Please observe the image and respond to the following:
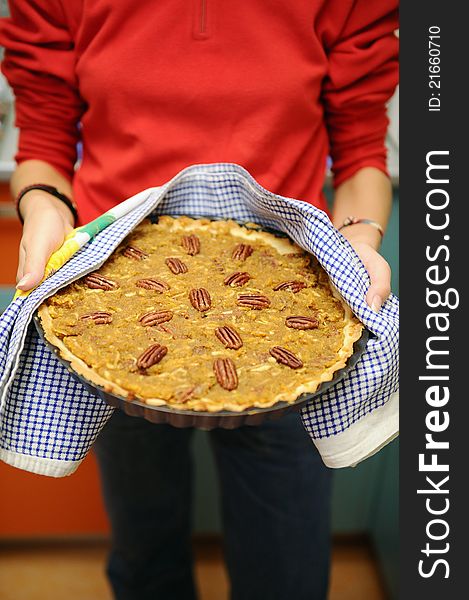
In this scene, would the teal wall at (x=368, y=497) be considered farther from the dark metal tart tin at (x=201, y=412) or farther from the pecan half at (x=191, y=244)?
the dark metal tart tin at (x=201, y=412)

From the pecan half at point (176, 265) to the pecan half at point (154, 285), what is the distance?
0.03 m

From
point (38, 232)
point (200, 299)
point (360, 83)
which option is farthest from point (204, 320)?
point (360, 83)

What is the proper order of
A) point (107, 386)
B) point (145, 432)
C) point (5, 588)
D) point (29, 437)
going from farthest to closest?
point (5, 588)
point (145, 432)
point (29, 437)
point (107, 386)

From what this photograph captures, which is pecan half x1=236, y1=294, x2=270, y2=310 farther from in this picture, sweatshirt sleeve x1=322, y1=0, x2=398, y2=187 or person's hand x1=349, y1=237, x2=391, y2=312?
sweatshirt sleeve x1=322, y1=0, x2=398, y2=187

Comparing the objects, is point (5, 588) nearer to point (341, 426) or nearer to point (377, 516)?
point (377, 516)

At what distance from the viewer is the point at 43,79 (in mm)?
1119

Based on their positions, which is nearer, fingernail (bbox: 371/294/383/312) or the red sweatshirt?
fingernail (bbox: 371/294/383/312)

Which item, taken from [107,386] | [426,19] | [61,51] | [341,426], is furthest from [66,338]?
[426,19]

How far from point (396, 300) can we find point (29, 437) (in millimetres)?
503

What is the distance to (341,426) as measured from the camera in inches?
35.0

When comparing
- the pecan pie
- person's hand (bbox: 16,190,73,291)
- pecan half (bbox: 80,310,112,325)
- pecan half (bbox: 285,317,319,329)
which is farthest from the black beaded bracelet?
pecan half (bbox: 285,317,319,329)

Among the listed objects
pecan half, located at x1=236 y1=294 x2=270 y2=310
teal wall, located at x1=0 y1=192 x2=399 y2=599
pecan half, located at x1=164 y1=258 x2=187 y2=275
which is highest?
pecan half, located at x1=164 y1=258 x2=187 y2=275

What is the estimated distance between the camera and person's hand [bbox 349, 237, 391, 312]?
91 cm

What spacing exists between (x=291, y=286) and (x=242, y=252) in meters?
0.10
